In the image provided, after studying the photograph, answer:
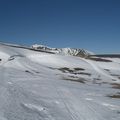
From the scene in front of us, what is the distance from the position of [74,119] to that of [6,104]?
4.15 metres

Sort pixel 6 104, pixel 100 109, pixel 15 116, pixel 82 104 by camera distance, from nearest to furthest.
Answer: pixel 15 116 → pixel 6 104 → pixel 100 109 → pixel 82 104

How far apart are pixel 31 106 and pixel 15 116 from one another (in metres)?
2.81

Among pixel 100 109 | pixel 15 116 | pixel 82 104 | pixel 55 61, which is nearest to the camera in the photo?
pixel 15 116

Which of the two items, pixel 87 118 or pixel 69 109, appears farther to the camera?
→ pixel 69 109

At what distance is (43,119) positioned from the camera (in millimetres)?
12172

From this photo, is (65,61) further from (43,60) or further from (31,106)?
(31,106)

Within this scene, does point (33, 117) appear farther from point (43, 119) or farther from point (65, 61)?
point (65, 61)

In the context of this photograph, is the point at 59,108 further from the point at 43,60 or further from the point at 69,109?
the point at 43,60

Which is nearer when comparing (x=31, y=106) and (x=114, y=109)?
(x=31, y=106)

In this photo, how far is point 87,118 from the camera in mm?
12781

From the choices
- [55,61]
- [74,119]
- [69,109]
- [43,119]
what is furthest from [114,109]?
[55,61]

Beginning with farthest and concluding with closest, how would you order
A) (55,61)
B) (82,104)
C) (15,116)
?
(55,61) → (82,104) → (15,116)

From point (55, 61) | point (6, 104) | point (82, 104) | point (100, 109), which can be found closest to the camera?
point (6, 104)

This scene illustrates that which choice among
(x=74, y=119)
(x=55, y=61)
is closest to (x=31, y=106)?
(x=74, y=119)
